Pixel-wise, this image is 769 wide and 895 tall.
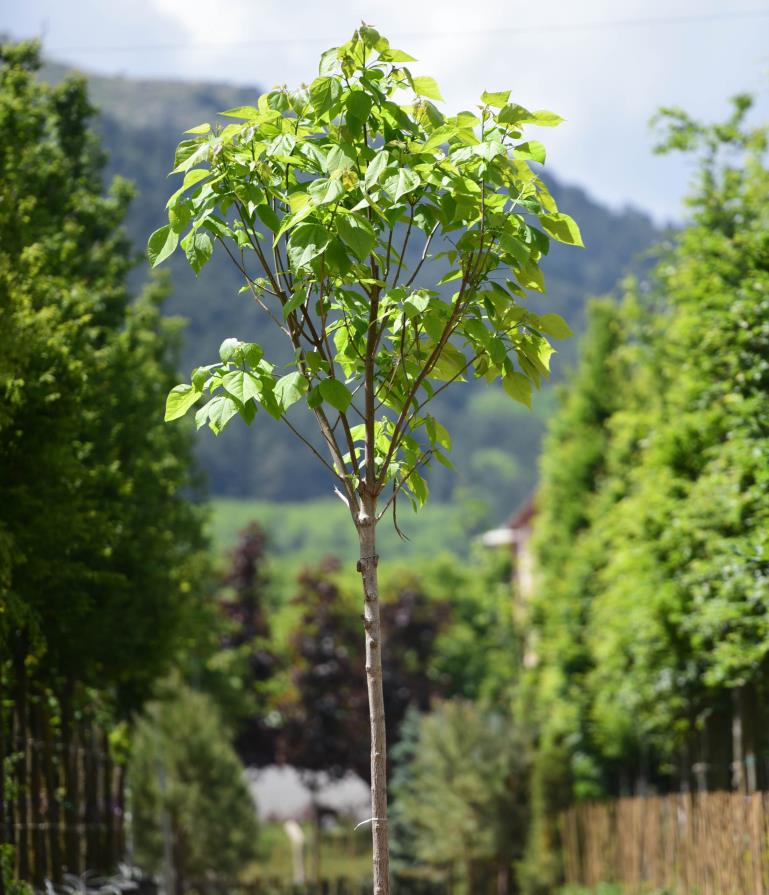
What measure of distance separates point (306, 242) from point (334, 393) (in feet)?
2.19

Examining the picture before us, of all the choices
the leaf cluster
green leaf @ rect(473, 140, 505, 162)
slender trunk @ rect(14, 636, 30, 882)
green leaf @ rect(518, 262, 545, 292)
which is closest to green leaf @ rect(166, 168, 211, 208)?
the leaf cluster

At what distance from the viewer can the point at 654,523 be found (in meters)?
16.7

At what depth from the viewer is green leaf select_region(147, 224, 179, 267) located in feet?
19.3

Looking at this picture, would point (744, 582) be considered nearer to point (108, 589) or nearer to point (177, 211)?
point (108, 589)

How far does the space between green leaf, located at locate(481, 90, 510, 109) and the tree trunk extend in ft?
6.33

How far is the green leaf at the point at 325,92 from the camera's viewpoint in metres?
5.92

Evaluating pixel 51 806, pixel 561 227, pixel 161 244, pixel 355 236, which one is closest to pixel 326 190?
pixel 355 236

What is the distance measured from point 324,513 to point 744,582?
555 ft

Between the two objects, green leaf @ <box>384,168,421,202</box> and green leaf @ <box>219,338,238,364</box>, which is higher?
green leaf @ <box>384,168,421,202</box>

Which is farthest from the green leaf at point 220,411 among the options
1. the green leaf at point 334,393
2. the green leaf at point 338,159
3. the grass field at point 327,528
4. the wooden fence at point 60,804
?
the grass field at point 327,528

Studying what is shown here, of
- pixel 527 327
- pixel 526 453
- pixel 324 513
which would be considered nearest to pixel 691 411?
pixel 527 327

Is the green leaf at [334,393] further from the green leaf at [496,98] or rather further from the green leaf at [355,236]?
the green leaf at [496,98]

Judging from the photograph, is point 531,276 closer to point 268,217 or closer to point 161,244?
point 268,217

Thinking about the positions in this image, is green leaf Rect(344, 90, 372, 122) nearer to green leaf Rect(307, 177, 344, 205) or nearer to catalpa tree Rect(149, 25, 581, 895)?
catalpa tree Rect(149, 25, 581, 895)
